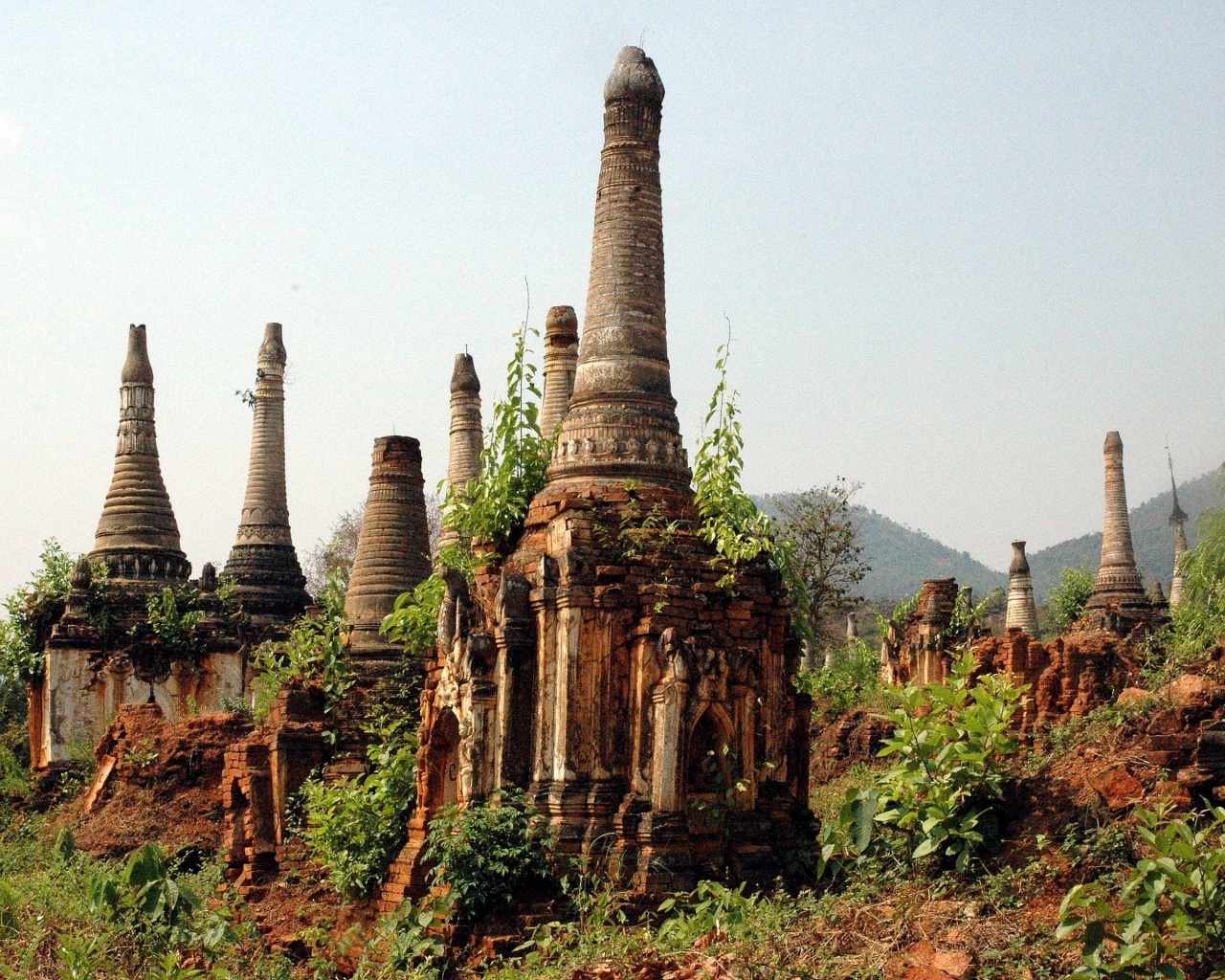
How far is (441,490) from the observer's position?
16.5 metres

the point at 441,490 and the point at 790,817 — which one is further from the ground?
the point at 441,490

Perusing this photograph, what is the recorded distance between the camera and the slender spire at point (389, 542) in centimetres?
1998

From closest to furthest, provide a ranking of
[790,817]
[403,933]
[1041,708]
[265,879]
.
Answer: [403,933] → [790,817] → [265,879] → [1041,708]

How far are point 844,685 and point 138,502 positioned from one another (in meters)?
13.8

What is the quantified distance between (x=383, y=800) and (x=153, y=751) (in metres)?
7.52

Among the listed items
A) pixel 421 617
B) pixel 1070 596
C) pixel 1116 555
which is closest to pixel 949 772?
pixel 421 617

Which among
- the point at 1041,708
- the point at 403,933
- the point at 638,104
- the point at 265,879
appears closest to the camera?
the point at 403,933

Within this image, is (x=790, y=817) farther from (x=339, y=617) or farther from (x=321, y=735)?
(x=339, y=617)

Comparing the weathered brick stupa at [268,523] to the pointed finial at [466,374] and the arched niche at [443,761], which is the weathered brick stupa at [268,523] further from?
the arched niche at [443,761]

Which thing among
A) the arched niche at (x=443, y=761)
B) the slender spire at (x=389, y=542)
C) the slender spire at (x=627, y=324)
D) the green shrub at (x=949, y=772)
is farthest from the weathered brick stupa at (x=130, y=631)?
the green shrub at (x=949, y=772)

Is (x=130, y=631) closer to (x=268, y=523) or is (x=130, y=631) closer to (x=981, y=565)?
(x=268, y=523)

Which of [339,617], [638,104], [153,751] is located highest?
[638,104]

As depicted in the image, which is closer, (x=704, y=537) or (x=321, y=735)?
(x=704, y=537)

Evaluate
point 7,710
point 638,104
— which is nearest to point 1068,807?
point 638,104
